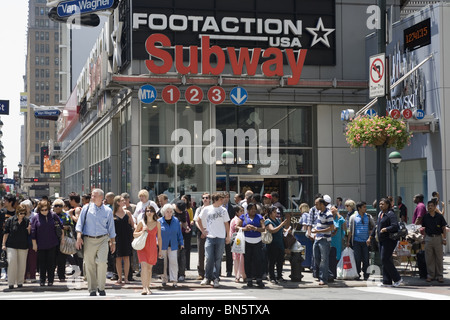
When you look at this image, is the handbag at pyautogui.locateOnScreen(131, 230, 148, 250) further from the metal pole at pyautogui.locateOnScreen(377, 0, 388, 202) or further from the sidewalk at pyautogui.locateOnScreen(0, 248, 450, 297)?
the metal pole at pyautogui.locateOnScreen(377, 0, 388, 202)

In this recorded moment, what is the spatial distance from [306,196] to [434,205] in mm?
12495

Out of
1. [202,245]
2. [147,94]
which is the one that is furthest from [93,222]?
[147,94]

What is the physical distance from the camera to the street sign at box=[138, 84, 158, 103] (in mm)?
25547

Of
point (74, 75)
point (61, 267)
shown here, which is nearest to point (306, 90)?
point (61, 267)

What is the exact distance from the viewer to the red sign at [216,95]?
1032 inches

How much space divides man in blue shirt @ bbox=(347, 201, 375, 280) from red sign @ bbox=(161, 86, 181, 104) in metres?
10.7

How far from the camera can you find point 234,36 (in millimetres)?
27219

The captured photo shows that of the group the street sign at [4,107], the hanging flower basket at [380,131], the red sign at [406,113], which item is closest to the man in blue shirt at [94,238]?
the hanging flower basket at [380,131]

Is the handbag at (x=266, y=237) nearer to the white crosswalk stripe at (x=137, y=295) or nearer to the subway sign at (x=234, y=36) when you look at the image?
the white crosswalk stripe at (x=137, y=295)

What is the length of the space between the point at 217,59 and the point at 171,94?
2062mm

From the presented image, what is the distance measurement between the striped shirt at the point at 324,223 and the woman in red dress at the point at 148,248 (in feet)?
12.1

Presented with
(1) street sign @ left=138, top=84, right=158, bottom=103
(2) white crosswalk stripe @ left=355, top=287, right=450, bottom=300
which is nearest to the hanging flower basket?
(2) white crosswalk stripe @ left=355, top=287, right=450, bottom=300

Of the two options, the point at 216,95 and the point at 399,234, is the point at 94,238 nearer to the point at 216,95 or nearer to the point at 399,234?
the point at 399,234

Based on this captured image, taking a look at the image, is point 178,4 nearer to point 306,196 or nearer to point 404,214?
point 306,196
